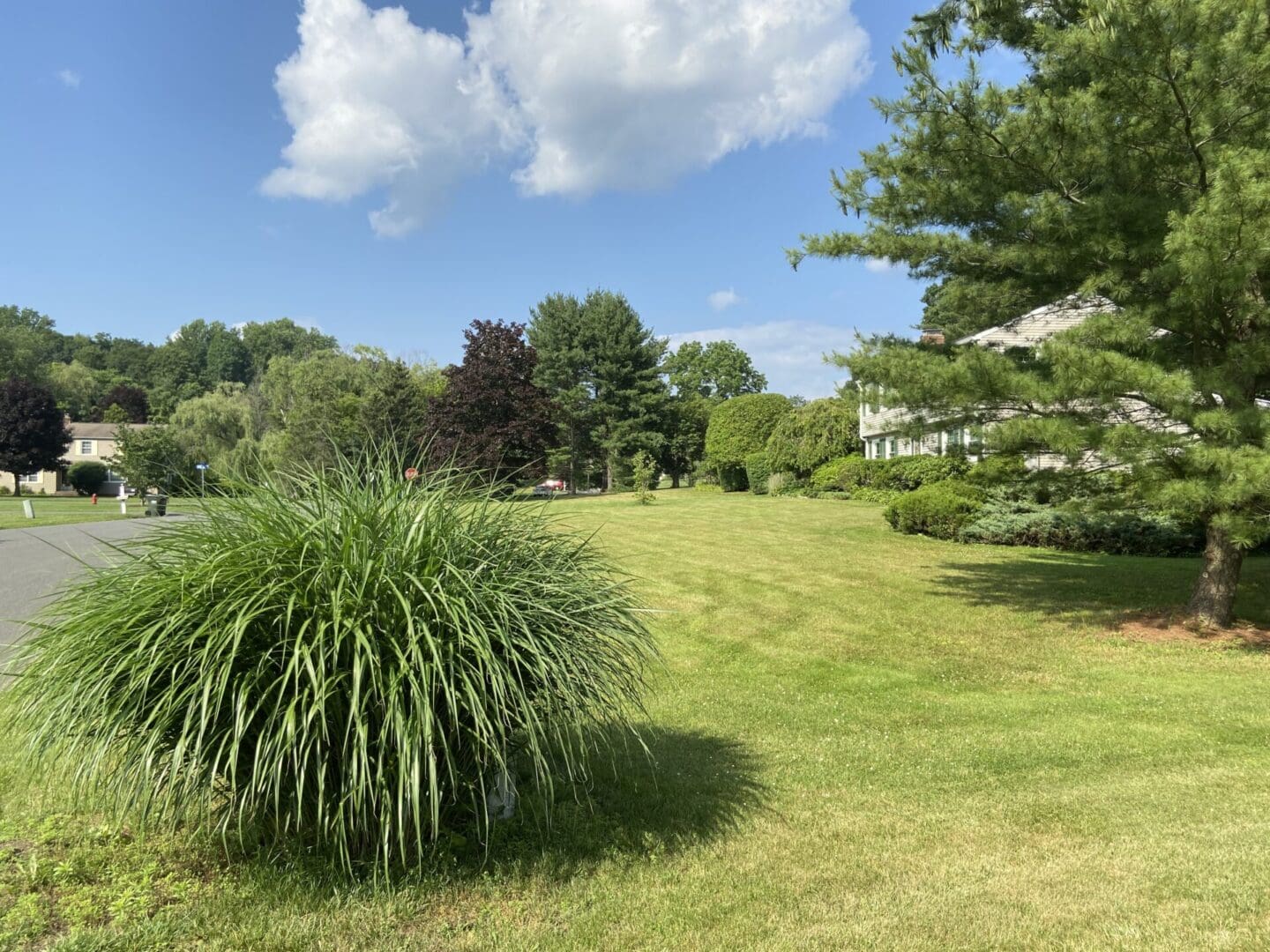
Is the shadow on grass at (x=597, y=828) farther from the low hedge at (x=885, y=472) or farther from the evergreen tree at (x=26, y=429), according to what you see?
the evergreen tree at (x=26, y=429)

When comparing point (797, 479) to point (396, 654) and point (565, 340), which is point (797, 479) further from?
point (396, 654)

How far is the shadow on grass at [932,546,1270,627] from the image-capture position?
930cm

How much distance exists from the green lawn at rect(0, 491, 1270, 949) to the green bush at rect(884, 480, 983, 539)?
771 centimetres

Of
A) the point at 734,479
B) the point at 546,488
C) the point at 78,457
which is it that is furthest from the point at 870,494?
the point at 78,457

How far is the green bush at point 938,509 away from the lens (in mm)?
15352

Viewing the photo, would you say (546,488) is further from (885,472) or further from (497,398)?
(497,398)

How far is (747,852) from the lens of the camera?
3416 mm

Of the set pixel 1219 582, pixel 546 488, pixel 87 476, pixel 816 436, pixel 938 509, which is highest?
pixel 816 436

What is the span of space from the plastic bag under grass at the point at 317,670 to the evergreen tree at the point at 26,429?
59.0m

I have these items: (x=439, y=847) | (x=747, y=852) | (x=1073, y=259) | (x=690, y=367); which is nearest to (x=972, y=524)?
(x=1073, y=259)

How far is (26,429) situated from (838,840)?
60.6 metres

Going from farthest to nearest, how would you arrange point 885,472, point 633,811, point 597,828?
1. point 885,472
2. point 633,811
3. point 597,828

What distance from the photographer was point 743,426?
3616 centimetres

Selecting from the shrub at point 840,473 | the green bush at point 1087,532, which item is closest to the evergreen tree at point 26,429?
the shrub at point 840,473
